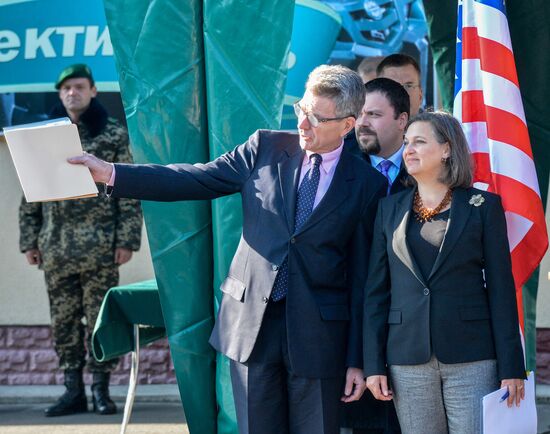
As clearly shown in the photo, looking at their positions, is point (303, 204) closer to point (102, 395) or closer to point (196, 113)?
point (196, 113)

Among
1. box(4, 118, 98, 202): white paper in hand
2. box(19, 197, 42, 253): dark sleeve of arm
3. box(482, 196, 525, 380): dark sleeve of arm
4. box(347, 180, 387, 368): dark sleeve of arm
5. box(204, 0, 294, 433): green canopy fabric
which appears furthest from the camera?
box(19, 197, 42, 253): dark sleeve of arm

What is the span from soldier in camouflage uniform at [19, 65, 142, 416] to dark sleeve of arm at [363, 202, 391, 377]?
288 cm

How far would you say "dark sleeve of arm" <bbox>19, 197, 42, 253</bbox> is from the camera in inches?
250

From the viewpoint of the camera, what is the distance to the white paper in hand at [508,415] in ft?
11.2

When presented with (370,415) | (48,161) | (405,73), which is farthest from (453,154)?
(405,73)

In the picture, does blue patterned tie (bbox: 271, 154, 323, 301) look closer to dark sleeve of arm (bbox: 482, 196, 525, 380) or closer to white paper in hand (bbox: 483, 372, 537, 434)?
dark sleeve of arm (bbox: 482, 196, 525, 380)

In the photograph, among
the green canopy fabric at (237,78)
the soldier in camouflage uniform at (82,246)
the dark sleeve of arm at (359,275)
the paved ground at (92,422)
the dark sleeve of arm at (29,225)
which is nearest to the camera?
the dark sleeve of arm at (359,275)

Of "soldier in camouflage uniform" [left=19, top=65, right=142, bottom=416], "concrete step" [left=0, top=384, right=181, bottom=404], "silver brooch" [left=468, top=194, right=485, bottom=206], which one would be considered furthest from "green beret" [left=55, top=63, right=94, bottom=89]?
"silver brooch" [left=468, top=194, right=485, bottom=206]

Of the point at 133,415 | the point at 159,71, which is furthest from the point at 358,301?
the point at 133,415

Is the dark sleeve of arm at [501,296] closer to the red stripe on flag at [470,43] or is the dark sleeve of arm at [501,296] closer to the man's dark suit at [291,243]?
the man's dark suit at [291,243]

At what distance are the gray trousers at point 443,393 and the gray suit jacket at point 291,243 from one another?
18 centimetres

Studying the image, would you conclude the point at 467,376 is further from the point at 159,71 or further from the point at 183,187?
the point at 159,71

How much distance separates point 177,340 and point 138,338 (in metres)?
1.19

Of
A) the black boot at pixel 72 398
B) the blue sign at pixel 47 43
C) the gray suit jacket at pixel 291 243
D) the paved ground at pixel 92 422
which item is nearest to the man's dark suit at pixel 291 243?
the gray suit jacket at pixel 291 243
